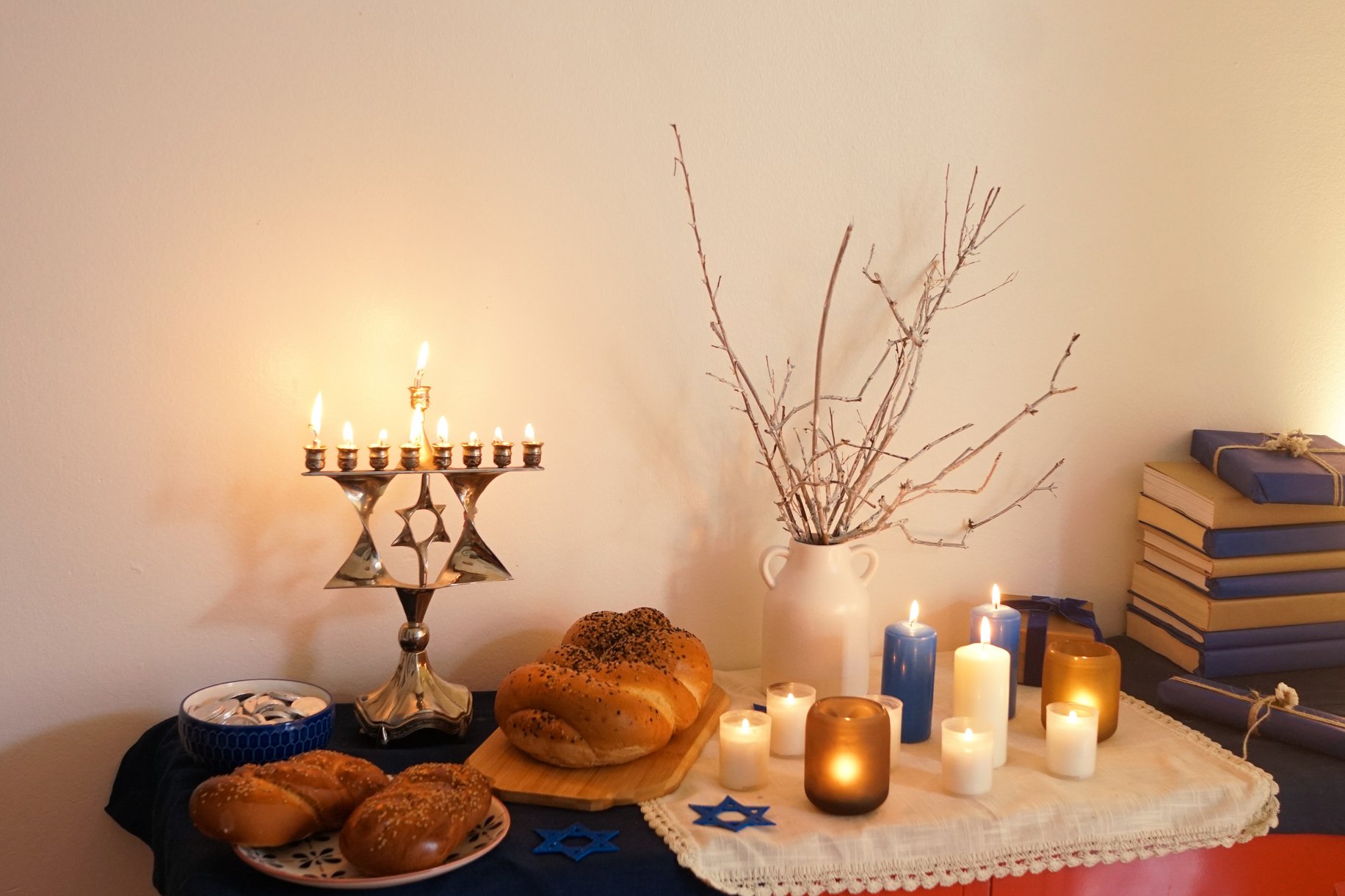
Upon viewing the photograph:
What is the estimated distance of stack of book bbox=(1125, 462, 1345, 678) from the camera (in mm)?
1464

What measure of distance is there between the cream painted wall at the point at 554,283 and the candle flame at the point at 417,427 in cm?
13

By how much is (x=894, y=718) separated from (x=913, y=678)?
4.2 inches

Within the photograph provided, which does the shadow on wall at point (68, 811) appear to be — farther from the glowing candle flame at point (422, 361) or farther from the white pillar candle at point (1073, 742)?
the white pillar candle at point (1073, 742)

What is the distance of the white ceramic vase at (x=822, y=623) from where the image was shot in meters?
1.26

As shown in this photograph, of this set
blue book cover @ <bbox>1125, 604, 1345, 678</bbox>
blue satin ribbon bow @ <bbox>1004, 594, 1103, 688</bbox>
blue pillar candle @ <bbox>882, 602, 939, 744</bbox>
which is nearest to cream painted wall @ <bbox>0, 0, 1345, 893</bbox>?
blue satin ribbon bow @ <bbox>1004, 594, 1103, 688</bbox>

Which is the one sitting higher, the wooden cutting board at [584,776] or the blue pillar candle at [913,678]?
the blue pillar candle at [913,678]

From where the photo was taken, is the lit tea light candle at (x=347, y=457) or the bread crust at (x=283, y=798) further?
the lit tea light candle at (x=347, y=457)

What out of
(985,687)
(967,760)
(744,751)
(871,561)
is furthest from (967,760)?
(871,561)

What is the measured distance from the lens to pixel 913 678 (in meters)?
1.21

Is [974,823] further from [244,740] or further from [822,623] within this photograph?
[244,740]

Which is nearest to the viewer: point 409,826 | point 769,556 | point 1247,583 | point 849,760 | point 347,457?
point 409,826

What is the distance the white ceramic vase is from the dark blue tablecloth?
324 mm

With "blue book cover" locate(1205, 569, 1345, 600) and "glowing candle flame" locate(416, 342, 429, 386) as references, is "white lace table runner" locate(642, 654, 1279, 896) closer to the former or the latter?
"blue book cover" locate(1205, 569, 1345, 600)

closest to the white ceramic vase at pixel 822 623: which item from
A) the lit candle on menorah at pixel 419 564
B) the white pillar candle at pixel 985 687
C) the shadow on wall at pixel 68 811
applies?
the white pillar candle at pixel 985 687
